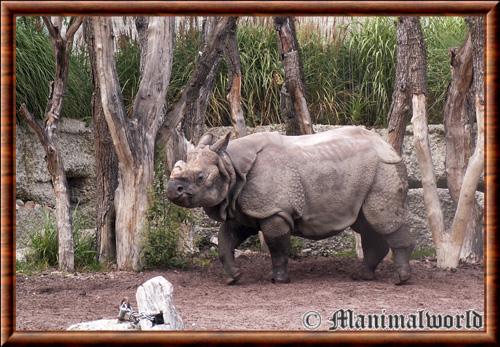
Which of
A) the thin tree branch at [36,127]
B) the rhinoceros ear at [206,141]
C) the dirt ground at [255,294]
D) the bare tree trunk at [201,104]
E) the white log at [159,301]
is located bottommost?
the dirt ground at [255,294]

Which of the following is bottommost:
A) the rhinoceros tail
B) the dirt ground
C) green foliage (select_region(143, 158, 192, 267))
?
the dirt ground

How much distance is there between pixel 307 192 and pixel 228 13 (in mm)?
3572

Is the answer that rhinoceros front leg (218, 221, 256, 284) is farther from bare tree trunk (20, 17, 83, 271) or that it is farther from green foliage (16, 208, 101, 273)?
bare tree trunk (20, 17, 83, 271)

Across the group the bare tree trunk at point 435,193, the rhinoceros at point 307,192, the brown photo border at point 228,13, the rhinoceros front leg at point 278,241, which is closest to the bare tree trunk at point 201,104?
the rhinoceros at point 307,192

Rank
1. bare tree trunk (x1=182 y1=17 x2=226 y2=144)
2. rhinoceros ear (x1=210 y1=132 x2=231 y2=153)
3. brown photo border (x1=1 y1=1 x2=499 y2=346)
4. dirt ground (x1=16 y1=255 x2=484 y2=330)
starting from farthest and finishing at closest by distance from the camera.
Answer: bare tree trunk (x1=182 y1=17 x2=226 y2=144)
rhinoceros ear (x1=210 y1=132 x2=231 y2=153)
dirt ground (x1=16 y1=255 x2=484 y2=330)
brown photo border (x1=1 y1=1 x2=499 y2=346)

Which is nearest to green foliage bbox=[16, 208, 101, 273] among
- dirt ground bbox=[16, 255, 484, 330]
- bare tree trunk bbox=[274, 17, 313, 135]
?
dirt ground bbox=[16, 255, 484, 330]

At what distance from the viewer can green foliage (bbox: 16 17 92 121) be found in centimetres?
1139

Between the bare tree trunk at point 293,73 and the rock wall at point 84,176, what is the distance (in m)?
1.24

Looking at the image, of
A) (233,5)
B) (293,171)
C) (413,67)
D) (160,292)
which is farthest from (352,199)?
(233,5)

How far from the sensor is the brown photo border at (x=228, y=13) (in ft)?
19.3

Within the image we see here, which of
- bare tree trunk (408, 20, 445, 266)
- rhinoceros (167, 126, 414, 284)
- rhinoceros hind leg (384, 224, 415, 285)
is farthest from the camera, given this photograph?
bare tree trunk (408, 20, 445, 266)

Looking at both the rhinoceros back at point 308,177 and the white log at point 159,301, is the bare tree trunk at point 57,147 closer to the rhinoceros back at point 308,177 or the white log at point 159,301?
the rhinoceros back at point 308,177

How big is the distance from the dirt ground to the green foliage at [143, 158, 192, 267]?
0.21 m

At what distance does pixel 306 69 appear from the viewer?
39.5 ft
